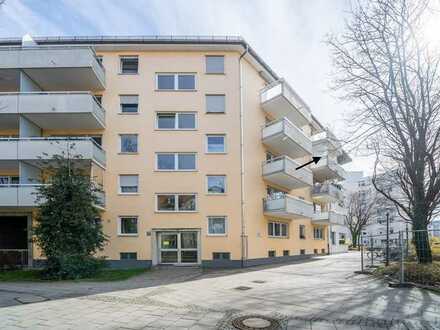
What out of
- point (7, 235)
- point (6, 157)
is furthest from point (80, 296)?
point (7, 235)

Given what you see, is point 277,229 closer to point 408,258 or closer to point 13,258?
point 408,258

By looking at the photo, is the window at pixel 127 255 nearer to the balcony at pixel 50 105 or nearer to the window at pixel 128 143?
the window at pixel 128 143

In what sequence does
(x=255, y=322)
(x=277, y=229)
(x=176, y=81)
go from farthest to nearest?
(x=277, y=229)
(x=176, y=81)
(x=255, y=322)

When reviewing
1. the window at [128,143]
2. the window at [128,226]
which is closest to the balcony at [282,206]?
the window at [128,226]

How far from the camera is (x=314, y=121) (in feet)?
129

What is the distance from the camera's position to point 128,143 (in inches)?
953

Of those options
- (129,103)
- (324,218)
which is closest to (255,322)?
(129,103)

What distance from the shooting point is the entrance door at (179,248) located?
23297 millimetres

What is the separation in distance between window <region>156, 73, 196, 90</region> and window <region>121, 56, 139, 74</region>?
1534 mm

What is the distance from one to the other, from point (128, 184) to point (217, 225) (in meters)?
5.67

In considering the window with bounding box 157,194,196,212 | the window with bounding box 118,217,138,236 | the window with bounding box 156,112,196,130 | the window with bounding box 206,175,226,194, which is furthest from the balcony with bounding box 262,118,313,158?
the window with bounding box 118,217,138,236

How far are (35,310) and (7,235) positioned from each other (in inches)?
646

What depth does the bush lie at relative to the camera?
52.8 feet

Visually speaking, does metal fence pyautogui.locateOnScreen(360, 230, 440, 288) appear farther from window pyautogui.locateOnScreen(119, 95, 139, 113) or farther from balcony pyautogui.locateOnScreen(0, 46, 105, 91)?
balcony pyautogui.locateOnScreen(0, 46, 105, 91)
